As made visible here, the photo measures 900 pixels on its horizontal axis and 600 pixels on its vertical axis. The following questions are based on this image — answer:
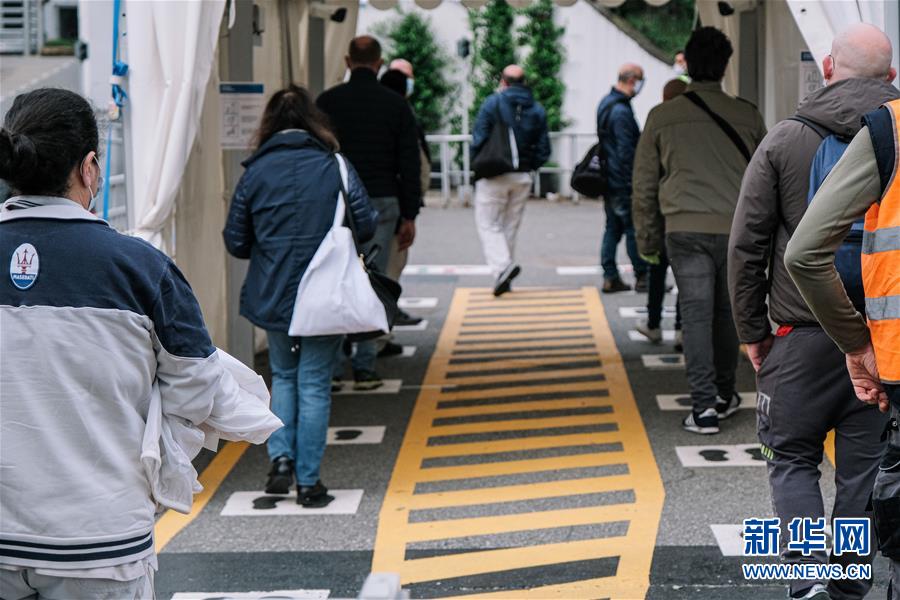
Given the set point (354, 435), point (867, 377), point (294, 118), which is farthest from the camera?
point (354, 435)

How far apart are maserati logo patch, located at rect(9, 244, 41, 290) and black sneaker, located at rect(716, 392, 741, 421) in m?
5.11

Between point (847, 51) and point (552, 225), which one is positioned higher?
point (847, 51)

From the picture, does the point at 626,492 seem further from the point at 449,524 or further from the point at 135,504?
the point at 135,504

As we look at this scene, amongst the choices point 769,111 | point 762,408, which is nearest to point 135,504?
point 762,408

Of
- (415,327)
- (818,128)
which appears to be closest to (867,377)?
(818,128)

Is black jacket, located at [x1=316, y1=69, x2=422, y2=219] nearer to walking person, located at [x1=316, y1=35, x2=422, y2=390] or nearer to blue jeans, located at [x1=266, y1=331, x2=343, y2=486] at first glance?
walking person, located at [x1=316, y1=35, x2=422, y2=390]

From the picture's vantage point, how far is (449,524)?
5.75 metres

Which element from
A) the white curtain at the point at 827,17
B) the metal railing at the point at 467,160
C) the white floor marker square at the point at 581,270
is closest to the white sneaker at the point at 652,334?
the white floor marker square at the point at 581,270

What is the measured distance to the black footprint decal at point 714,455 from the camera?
662 centimetres

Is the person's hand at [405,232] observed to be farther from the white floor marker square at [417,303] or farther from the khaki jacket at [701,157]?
the white floor marker square at [417,303]

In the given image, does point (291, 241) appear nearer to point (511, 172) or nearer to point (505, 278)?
point (511, 172)

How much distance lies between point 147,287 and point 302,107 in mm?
3175

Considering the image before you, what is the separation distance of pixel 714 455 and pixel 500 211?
5423 mm

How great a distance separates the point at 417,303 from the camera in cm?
1185
